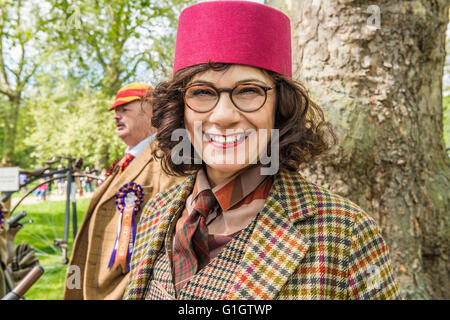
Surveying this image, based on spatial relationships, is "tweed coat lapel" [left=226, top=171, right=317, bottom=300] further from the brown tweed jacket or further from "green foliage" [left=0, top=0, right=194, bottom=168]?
"green foliage" [left=0, top=0, right=194, bottom=168]

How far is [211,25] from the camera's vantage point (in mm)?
1438

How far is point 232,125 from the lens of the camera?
137cm

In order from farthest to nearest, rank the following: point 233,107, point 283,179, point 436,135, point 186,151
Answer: point 436,135
point 186,151
point 283,179
point 233,107

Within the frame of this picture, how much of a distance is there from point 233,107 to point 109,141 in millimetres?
14126

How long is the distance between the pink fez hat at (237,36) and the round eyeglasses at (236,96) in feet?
0.28

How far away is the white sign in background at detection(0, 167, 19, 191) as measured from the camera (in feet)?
12.4

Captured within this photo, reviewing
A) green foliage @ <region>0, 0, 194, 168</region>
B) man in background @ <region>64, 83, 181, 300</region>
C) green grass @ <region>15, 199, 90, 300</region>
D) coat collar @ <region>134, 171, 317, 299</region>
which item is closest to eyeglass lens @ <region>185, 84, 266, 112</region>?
coat collar @ <region>134, 171, 317, 299</region>

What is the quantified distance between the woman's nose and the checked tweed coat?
0.31 metres

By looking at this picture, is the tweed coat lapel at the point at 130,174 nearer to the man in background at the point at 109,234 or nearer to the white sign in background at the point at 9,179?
the man in background at the point at 109,234

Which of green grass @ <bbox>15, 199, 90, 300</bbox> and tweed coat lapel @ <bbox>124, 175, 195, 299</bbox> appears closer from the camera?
tweed coat lapel @ <bbox>124, 175, 195, 299</bbox>

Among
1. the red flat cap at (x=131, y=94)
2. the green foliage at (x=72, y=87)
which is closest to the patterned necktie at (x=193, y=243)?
the red flat cap at (x=131, y=94)

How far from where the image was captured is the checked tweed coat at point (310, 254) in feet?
4.07
